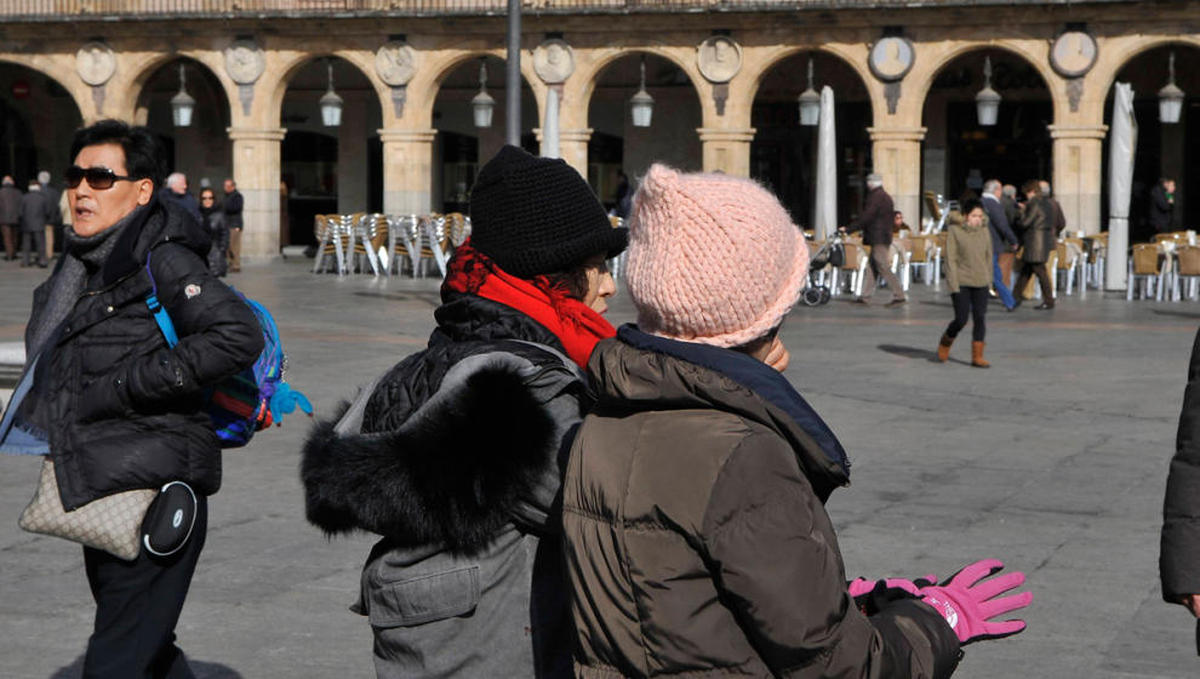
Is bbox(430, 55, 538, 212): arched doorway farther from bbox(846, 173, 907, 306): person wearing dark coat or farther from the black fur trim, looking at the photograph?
the black fur trim

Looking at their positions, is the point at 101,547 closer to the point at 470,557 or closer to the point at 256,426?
the point at 256,426

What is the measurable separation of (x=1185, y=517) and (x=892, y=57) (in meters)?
Answer: 27.5

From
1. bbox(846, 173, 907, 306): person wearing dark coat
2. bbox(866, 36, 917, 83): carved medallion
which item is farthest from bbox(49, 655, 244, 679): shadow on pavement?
bbox(866, 36, 917, 83): carved medallion

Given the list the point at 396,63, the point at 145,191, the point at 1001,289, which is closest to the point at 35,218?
the point at 396,63

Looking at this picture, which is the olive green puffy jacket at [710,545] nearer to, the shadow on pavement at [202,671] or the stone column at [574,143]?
the shadow on pavement at [202,671]

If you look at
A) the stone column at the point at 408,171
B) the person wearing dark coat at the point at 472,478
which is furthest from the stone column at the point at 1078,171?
the person wearing dark coat at the point at 472,478

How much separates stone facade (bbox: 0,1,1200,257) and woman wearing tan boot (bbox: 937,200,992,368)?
50.5ft

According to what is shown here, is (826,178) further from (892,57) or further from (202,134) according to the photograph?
(202,134)

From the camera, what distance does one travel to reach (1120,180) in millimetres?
23031

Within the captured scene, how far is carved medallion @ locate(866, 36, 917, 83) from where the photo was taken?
1181 inches

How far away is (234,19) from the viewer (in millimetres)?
32812

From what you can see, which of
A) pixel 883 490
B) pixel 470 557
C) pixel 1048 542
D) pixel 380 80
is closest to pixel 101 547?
pixel 470 557

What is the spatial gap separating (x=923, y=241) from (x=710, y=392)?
23076 mm

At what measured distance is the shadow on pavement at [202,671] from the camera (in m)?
5.33
